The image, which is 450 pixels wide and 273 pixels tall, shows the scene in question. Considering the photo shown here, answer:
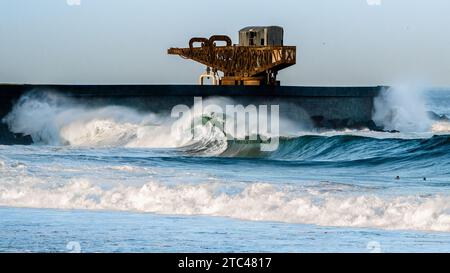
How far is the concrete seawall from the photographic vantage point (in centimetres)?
4736

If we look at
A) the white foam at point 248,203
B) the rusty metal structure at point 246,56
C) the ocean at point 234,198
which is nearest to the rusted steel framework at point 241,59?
the rusty metal structure at point 246,56

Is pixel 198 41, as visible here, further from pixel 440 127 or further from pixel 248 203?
pixel 248 203

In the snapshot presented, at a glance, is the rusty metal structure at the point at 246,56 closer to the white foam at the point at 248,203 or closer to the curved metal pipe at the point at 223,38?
the curved metal pipe at the point at 223,38

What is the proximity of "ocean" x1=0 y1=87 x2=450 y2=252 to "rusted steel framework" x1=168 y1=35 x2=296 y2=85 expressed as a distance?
11072mm

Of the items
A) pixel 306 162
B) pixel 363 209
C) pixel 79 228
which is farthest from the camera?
pixel 306 162

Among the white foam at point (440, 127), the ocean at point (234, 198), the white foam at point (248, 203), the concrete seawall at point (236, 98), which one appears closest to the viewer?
the ocean at point (234, 198)

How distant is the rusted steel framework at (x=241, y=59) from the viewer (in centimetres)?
5228

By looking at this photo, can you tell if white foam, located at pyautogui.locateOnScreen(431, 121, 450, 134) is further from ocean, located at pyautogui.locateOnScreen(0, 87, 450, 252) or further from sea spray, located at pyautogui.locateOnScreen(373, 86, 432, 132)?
ocean, located at pyautogui.locateOnScreen(0, 87, 450, 252)

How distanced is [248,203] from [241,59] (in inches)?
1263
